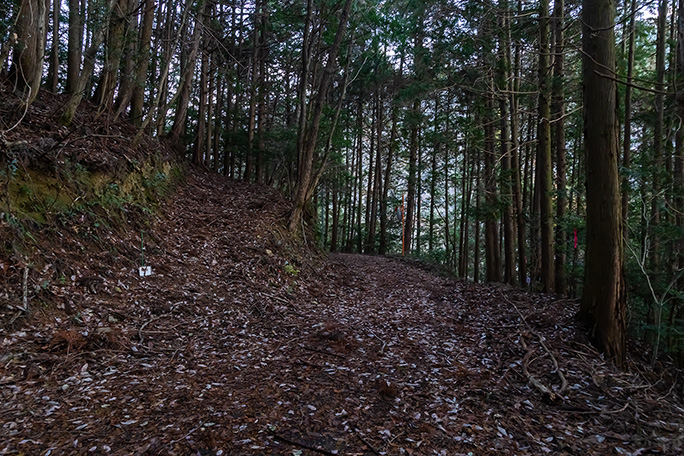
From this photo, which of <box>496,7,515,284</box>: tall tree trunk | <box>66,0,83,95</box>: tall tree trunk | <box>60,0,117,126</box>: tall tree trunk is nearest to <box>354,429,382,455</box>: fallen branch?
<box>60,0,117,126</box>: tall tree trunk

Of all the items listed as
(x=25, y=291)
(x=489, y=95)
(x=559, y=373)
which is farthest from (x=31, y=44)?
(x=489, y=95)

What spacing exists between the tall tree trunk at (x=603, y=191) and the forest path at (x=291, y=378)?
435 millimetres

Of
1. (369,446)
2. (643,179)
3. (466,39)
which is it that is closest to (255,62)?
(466,39)

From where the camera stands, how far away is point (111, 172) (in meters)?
6.69

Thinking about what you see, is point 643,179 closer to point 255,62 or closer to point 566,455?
point 566,455

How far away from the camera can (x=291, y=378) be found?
364 cm

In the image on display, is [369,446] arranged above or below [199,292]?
below

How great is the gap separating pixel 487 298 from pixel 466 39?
238 inches

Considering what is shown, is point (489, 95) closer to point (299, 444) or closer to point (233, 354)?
point (233, 354)

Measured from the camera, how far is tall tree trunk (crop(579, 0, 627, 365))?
4.55 m

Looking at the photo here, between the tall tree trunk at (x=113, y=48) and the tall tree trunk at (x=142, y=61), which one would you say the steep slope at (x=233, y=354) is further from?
the tall tree trunk at (x=142, y=61)

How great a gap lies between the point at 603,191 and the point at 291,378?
4.54m

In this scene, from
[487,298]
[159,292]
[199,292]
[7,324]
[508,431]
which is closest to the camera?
[508,431]

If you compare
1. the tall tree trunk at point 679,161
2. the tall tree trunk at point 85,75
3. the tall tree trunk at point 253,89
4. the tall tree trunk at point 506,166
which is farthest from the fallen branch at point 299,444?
the tall tree trunk at point 253,89
